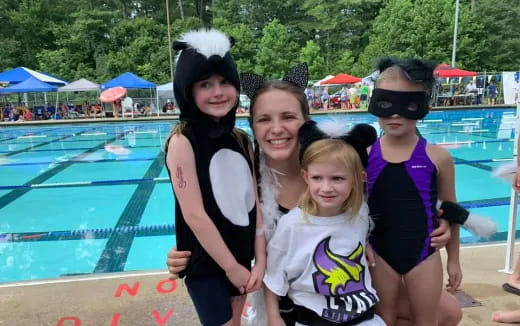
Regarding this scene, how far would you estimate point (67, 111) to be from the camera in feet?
70.4

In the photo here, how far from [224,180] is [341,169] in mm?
504

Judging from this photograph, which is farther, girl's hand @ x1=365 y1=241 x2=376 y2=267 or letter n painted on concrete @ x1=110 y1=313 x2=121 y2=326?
letter n painted on concrete @ x1=110 y1=313 x2=121 y2=326

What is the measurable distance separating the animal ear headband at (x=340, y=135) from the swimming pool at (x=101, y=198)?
141mm

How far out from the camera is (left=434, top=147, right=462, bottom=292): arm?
1.80m

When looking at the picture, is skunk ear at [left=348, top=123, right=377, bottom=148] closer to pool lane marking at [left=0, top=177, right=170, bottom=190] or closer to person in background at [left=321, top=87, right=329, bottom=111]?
pool lane marking at [left=0, top=177, right=170, bottom=190]

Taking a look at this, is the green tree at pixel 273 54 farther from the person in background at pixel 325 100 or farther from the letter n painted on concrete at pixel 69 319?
the letter n painted on concrete at pixel 69 319

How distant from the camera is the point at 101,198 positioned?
7.46 meters

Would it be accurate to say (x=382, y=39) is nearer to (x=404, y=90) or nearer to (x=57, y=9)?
(x=57, y=9)

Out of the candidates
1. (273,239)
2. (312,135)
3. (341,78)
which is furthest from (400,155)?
(341,78)

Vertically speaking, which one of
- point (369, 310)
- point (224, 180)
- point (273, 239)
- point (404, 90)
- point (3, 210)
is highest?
point (404, 90)

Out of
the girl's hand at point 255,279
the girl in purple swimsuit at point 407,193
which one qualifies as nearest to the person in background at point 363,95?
the girl in purple swimsuit at point 407,193

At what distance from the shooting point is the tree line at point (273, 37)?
2634 cm

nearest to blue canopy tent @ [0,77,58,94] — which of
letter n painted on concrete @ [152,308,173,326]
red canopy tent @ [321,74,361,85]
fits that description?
red canopy tent @ [321,74,361,85]

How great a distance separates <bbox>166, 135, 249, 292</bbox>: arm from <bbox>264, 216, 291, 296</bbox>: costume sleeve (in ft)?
0.62
